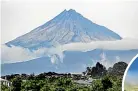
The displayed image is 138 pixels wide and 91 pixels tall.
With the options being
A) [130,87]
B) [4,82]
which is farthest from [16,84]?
[130,87]

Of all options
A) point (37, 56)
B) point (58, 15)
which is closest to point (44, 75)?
point (37, 56)

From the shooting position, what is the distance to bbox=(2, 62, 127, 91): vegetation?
4.34m

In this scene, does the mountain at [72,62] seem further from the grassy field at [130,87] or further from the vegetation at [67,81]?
the grassy field at [130,87]

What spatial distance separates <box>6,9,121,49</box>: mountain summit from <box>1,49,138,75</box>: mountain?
4.6 inches

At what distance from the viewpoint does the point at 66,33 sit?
4344 mm

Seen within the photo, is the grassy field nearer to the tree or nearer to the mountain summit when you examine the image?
the mountain summit

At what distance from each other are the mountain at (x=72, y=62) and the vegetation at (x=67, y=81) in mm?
38

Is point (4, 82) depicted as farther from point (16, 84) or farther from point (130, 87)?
point (130, 87)

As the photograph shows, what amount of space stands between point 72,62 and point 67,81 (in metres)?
0.18

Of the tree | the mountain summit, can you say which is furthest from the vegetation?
the mountain summit

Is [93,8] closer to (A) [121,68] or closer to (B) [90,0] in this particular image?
(B) [90,0]

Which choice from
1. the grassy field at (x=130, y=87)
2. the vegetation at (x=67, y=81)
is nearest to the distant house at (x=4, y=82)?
the vegetation at (x=67, y=81)

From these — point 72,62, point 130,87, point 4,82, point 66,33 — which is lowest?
point 130,87

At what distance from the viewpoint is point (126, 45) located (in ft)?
14.3
